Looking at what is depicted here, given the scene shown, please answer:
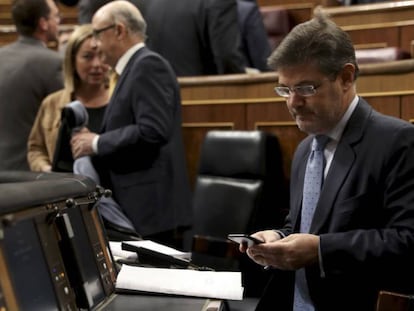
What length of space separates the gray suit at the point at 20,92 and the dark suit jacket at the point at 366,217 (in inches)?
44.1

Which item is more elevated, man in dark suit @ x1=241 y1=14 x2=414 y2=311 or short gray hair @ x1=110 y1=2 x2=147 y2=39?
short gray hair @ x1=110 y1=2 x2=147 y2=39

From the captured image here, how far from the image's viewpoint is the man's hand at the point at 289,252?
1027mm

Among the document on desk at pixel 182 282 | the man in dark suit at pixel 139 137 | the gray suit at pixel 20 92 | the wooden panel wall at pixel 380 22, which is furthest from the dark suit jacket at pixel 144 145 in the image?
the wooden panel wall at pixel 380 22

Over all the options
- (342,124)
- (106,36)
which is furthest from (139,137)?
(342,124)

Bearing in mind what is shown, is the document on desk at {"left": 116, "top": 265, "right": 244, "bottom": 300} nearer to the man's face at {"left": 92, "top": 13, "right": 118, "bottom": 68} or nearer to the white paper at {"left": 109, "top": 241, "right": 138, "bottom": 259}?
the white paper at {"left": 109, "top": 241, "right": 138, "bottom": 259}

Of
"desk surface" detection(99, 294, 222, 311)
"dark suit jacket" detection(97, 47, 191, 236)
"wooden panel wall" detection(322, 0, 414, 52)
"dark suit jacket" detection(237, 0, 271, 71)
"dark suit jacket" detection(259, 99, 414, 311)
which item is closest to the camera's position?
"desk surface" detection(99, 294, 222, 311)

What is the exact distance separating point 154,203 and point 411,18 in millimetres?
1189

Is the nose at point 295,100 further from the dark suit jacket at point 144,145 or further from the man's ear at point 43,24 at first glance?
the man's ear at point 43,24

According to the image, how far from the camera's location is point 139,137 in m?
1.63

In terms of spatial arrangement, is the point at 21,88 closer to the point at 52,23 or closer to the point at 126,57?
the point at 52,23

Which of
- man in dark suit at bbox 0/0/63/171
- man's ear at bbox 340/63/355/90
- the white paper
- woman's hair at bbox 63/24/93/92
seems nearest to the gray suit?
Result: man in dark suit at bbox 0/0/63/171

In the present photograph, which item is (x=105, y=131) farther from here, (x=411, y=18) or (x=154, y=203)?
(x=411, y=18)

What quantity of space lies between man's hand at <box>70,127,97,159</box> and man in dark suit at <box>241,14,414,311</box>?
0.64m

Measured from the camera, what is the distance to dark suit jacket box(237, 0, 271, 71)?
272 centimetres
